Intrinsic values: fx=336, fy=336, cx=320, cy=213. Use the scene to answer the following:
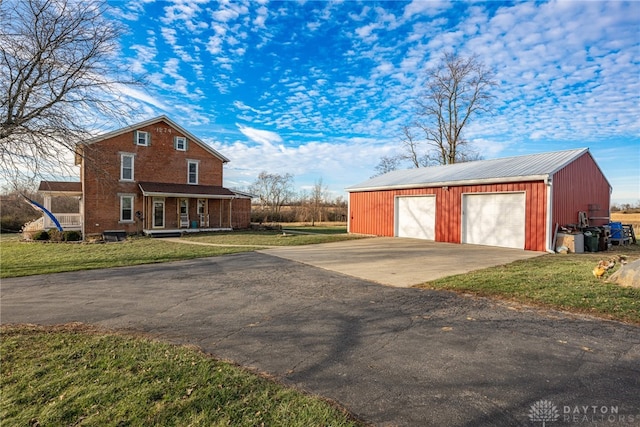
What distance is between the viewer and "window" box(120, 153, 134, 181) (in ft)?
73.5

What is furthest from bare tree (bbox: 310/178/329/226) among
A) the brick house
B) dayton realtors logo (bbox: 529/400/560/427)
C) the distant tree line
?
dayton realtors logo (bbox: 529/400/560/427)

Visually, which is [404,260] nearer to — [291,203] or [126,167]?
[126,167]

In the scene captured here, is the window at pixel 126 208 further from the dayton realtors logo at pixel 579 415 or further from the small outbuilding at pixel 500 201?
the dayton realtors logo at pixel 579 415

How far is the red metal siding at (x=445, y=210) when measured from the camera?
13070 millimetres

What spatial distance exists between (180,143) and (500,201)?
21.3 meters

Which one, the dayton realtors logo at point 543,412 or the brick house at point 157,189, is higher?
the brick house at point 157,189

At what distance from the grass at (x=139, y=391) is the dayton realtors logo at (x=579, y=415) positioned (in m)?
1.54

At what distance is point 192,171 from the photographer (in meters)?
25.4

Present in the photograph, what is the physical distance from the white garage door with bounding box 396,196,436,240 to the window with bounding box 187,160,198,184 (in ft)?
50.6

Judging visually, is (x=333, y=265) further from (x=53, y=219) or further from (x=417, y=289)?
(x=53, y=219)

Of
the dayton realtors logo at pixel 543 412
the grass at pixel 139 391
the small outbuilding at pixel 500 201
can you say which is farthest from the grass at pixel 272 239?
the dayton realtors logo at pixel 543 412

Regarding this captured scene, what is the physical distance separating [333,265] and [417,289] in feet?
12.0

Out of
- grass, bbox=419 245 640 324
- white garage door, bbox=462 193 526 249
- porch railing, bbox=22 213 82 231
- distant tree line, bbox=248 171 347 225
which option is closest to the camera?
grass, bbox=419 245 640 324

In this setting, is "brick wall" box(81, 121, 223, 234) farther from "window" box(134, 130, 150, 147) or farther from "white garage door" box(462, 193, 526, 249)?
"white garage door" box(462, 193, 526, 249)
